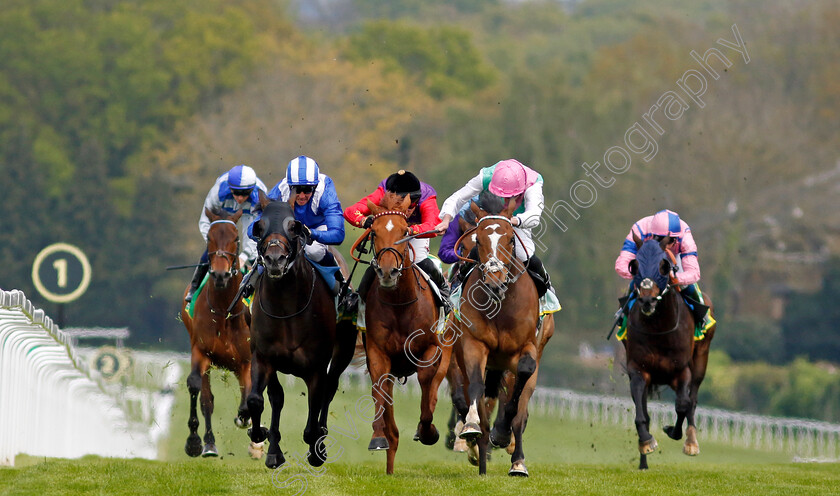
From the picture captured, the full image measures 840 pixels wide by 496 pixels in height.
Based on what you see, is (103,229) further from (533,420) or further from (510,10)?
(510,10)

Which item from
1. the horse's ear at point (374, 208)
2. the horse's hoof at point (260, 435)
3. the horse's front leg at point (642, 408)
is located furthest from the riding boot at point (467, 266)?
the horse's front leg at point (642, 408)

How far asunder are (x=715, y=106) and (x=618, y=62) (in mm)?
8736

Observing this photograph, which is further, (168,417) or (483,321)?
(168,417)

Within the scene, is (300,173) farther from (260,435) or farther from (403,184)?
(260,435)

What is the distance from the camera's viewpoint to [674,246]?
1227 cm

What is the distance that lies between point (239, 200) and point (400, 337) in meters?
2.49

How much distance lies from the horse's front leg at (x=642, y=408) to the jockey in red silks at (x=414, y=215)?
230cm

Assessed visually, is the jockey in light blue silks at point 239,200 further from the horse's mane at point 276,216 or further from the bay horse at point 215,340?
the horse's mane at point 276,216

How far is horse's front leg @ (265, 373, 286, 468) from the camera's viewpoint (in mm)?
9492

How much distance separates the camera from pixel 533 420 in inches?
951

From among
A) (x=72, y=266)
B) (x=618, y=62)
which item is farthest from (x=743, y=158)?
(x=72, y=266)

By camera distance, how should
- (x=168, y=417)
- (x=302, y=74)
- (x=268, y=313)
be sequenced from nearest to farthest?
1. (x=268, y=313)
2. (x=168, y=417)
3. (x=302, y=74)

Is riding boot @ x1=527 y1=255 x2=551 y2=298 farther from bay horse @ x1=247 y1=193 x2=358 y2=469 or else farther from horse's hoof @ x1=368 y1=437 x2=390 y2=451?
horse's hoof @ x1=368 y1=437 x2=390 y2=451

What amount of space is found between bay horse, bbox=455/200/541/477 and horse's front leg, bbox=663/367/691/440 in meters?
2.06
